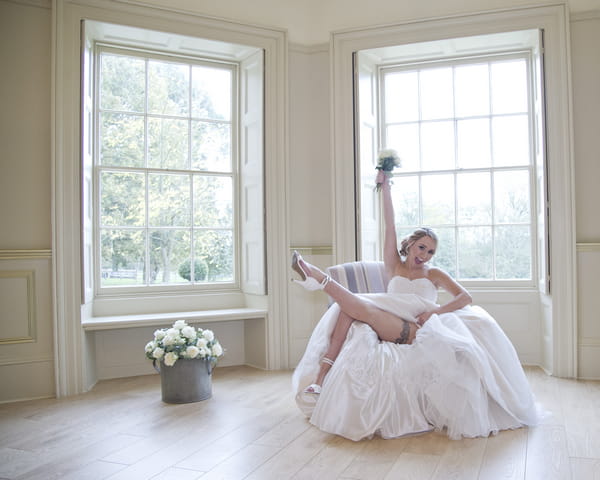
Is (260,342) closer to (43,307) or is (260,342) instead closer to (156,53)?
(43,307)

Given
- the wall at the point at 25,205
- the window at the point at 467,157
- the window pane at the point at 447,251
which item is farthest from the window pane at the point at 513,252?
the wall at the point at 25,205

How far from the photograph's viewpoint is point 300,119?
15.5 ft

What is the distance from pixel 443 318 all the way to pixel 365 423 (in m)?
0.77

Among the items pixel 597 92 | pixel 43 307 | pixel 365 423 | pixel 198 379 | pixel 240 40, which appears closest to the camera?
pixel 365 423

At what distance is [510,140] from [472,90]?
542 millimetres

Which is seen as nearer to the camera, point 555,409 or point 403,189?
point 555,409

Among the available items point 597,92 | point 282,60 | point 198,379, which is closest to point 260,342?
point 198,379

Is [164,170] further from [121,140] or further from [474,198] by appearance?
[474,198]

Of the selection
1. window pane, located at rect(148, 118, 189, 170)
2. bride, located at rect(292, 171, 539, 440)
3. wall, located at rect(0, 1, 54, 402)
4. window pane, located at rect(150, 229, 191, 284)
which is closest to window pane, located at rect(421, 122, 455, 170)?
bride, located at rect(292, 171, 539, 440)

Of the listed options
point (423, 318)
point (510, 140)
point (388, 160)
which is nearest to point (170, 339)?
point (423, 318)

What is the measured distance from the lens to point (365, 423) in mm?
2801

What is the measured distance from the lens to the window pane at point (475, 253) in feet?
15.4

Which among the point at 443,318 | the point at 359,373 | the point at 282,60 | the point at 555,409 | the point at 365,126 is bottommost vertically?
the point at 555,409

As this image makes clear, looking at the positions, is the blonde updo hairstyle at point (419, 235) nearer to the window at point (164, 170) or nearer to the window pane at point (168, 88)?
the window at point (164, 170)
